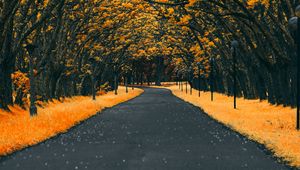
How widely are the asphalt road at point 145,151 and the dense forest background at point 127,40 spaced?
6118 millimetres

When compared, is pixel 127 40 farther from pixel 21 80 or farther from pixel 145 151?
pixel 145 151

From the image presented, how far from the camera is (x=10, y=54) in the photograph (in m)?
24.4

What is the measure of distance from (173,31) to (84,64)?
12226 millimetres

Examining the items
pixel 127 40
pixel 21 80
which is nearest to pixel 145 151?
pixel 21 80

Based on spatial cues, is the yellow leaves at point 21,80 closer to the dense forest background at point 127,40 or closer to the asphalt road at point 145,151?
the dense forest background at point 127,40

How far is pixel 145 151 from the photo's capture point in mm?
12797

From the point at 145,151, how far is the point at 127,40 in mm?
49215

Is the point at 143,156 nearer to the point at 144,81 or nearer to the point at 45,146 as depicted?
the point at 45,146

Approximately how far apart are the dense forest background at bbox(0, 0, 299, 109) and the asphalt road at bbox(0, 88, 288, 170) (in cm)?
612

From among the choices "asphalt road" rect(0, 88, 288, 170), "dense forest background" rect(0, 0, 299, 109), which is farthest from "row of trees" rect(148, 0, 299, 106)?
"asphalt road" rect(0, 88, 288, 170)

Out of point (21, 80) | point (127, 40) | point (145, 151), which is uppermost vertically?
point (127, 40)

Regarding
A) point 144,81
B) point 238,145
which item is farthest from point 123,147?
point 144,81

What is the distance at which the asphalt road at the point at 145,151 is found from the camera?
10.6 metres

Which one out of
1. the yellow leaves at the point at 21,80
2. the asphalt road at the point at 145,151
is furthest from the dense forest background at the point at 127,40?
the asphalt road at the point at 145,151
